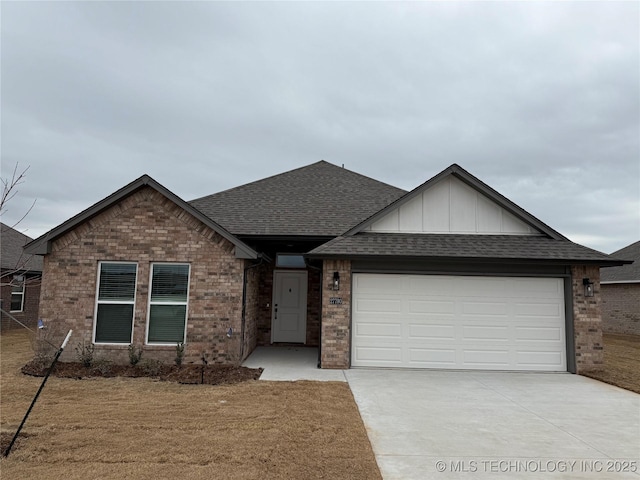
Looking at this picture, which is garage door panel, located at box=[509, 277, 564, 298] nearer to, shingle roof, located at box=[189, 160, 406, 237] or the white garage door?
the white garage door

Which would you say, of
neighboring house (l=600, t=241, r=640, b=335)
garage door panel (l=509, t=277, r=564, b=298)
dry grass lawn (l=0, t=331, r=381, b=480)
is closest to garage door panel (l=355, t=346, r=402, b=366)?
dry grass lawn (l=0, t=331, r=381, b=480)

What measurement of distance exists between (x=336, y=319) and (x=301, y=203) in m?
5.04

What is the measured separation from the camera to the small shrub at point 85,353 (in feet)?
27.6

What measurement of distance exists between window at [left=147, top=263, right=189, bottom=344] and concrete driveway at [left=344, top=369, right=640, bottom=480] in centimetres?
416

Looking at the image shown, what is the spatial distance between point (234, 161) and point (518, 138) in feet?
53.9

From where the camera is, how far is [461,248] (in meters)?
9.31

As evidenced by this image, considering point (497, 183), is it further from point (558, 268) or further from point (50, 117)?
point (50, 117)

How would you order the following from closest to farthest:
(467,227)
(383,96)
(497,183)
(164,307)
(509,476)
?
1. (509,476)
2. (164,307)
3. (467,227)
4. (383,96)
5. (497,183)

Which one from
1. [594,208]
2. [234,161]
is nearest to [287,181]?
[234,161]

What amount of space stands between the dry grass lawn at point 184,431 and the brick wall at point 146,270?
59.0 inches

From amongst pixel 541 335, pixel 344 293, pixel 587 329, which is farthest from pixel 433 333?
pixel 587 329

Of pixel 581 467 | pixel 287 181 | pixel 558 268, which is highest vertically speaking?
pixel 287 181

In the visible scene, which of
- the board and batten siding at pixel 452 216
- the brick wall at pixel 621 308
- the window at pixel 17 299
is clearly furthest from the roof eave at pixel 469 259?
the window at pixel 17 299

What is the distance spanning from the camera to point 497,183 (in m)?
26.9
